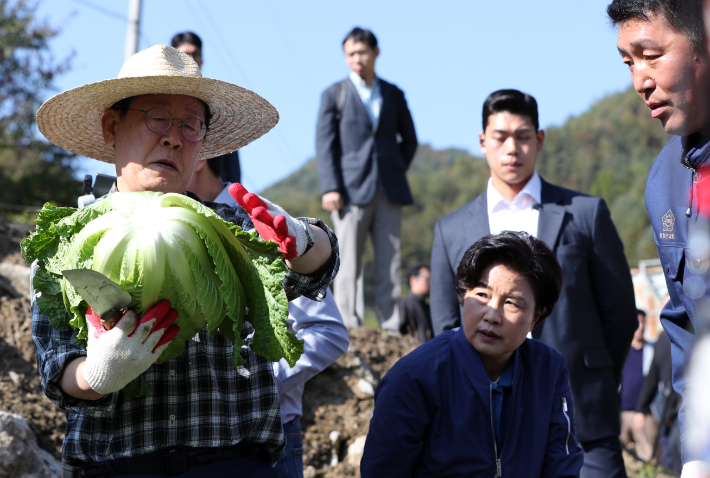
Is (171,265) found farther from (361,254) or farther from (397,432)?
(361,254)

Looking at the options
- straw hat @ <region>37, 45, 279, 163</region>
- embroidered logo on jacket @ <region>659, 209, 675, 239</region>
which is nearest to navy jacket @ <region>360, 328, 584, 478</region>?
embroidered logo on jacket @ <region>659, 209, 675, 239</region>

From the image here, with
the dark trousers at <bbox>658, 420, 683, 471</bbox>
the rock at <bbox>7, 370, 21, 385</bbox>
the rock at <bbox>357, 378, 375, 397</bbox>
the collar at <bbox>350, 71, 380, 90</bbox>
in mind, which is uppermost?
the collar at <bbox>350, 71, 380, 90</bbox>

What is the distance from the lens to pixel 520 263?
3.23 metres

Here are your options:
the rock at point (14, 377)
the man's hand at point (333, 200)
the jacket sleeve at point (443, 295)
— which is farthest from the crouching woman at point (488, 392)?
the man's hand at point (333, 200)

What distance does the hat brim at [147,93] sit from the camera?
2.36m

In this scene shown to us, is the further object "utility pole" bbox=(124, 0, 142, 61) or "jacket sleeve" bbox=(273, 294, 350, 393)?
"utility pole" bbox=(124, 0, 142, 61)

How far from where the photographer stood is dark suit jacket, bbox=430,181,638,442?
387 cm

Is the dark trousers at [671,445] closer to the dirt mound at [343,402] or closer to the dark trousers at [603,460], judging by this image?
the dirt mound at [343,402]

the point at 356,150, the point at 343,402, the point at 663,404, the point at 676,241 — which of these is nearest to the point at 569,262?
the point at 676,241

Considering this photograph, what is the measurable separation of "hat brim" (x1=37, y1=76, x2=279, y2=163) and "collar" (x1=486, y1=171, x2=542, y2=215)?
75.1 inches

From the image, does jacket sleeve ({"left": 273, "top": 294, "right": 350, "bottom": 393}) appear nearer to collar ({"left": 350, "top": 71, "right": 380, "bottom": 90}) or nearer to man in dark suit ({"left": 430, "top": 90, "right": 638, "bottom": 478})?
man in dark suit ({"left": 430, "top": 90, "right": 638, "bottom": 478})

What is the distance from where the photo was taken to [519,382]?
311 centimetres

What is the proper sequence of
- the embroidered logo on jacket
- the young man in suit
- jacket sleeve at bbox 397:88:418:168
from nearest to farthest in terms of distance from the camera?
the young man in suit, the embroidered logo on jacket, jacket sleeve at bbox 397:88:418:168

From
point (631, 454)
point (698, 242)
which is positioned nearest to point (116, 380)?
point (698, 242)
